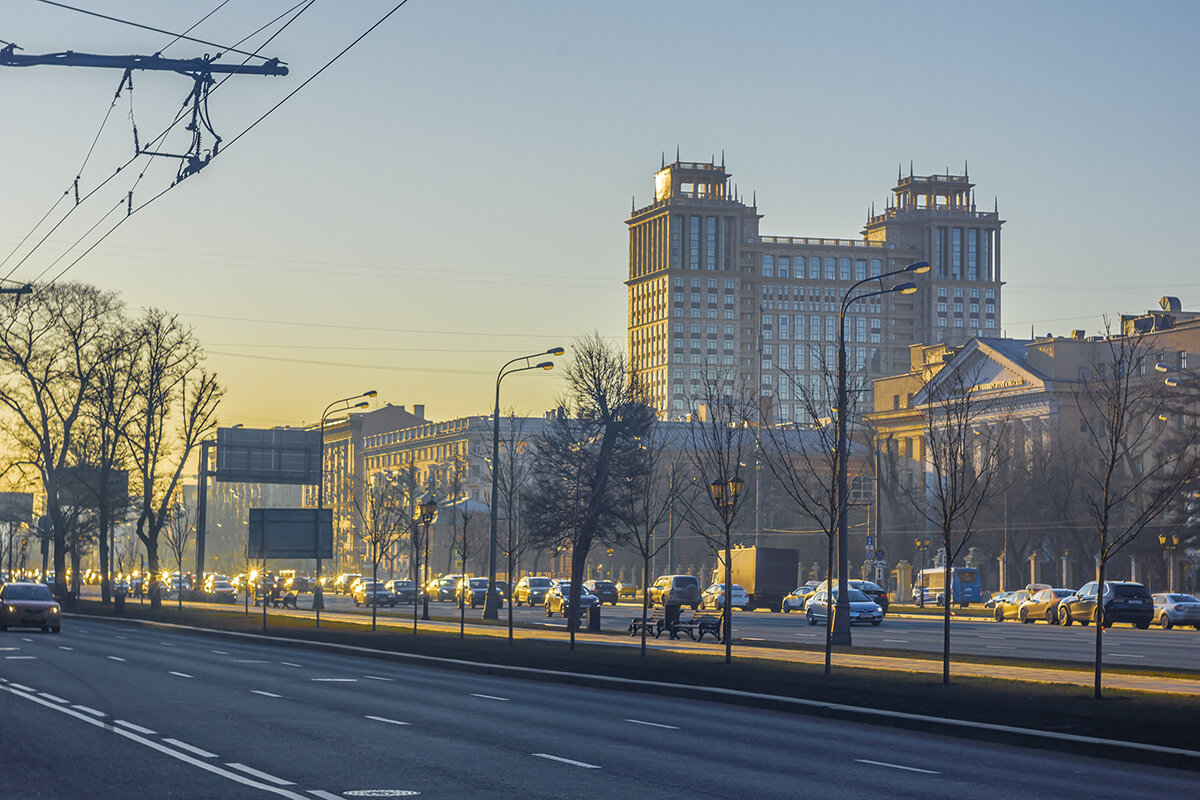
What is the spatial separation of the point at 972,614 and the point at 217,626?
36910 mm

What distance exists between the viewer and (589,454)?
55719 millimetres

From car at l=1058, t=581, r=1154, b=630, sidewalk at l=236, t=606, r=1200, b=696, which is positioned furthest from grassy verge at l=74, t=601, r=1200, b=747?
car at l=1058, t=581, r=1154, b=630

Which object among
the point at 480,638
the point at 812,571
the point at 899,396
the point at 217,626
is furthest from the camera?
the point at 899,396

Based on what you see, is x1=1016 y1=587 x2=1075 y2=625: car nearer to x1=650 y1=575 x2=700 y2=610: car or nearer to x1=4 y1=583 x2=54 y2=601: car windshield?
x1=650 y1=575 x2=700 y2=610: car

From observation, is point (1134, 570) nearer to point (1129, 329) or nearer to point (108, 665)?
point (1129, 329)

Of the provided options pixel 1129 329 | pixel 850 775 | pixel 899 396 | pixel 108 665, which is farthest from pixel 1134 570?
pixel 850 775

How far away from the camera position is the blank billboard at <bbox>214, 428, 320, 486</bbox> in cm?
6738

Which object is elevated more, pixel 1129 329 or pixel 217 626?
pixel 1129 329

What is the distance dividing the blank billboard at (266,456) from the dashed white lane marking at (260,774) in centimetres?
5331

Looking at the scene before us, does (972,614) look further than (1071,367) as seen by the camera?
No

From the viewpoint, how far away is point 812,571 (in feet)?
375

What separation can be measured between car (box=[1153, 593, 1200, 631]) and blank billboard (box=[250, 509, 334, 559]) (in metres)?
30.8

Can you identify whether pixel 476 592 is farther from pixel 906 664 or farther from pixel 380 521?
pixel 906 664

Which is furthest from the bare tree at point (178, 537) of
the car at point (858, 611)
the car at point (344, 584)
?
the car at point (858, 611)
